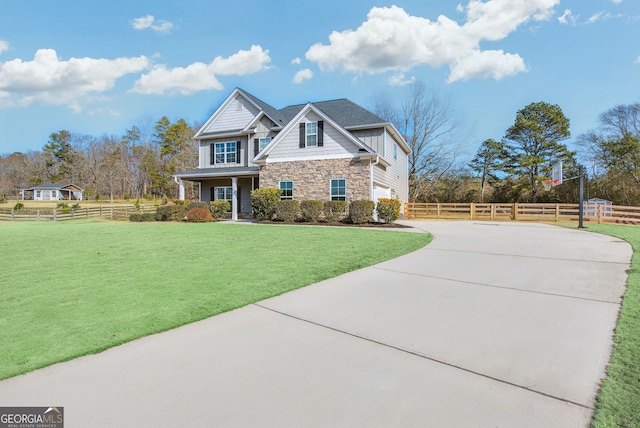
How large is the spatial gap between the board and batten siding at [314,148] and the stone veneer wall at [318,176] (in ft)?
1.16

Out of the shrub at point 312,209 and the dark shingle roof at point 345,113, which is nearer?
the shrub at point 312,209

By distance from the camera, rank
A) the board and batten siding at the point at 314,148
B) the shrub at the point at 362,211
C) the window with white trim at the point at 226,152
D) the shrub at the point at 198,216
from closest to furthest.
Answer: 1. the shrub at the point at 362,211
2. the board and batten siding at the point at 314,148
3. the shrub at the point at 198,216
4. the window with white trim at the point at 226,152

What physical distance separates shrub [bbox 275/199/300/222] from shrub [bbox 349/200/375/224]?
3179 mm

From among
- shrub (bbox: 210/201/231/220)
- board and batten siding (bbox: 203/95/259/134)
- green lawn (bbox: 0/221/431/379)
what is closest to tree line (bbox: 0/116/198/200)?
board and batten siding (bbox: 203/95/259/134)

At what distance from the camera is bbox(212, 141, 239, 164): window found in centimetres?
2244

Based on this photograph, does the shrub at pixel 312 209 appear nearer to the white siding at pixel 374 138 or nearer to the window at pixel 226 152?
the white siding at pixel 374 138

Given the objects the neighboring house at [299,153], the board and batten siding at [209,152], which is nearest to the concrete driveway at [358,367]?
the neighboring house at [299,153]

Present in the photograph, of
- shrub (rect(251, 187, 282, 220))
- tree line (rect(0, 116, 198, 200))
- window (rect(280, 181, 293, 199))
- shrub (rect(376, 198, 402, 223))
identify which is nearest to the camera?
shrub (rect(376, 198, 402, 223))

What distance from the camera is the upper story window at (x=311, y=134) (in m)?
17.8

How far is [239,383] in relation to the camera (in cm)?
225

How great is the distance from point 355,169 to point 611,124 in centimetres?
2900

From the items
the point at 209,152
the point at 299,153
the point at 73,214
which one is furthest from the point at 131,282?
the point at 73,214

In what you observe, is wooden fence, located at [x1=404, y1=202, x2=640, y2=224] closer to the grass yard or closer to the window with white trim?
the window with white trim

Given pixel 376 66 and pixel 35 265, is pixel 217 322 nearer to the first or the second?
pixel 35 265
